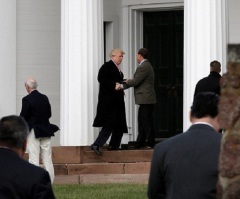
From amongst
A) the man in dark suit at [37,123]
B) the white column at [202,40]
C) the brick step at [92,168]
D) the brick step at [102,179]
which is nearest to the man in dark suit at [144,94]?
the brick step at [92,168]

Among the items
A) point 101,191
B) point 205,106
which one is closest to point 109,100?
point 101,191

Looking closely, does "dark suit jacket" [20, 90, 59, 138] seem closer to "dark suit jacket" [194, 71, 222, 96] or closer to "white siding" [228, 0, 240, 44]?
"dark suit jacket" [194, 71, 222, 96]

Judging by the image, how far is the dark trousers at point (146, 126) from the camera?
18891 millimetres

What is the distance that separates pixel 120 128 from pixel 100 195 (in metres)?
3.29

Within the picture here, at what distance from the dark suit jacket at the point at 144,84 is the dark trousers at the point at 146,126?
0.54 feet

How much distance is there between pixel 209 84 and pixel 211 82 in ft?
0.14

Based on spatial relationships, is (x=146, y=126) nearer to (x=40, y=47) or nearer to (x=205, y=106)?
(x=40, y=47)

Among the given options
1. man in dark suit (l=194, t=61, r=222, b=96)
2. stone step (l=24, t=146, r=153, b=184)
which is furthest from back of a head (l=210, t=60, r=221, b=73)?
stone step (l=24, t=146, r=153, b=184)

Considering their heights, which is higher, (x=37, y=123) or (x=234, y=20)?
(x=234, y=20)

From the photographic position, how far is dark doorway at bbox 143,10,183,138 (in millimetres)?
21984

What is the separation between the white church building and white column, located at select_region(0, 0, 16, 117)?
0.02 m

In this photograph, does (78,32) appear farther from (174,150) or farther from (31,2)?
(174,150)

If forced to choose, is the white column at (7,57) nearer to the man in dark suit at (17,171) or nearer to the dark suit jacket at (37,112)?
the dark suit jacket at (37,112)

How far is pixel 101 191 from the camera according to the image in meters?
15.6
